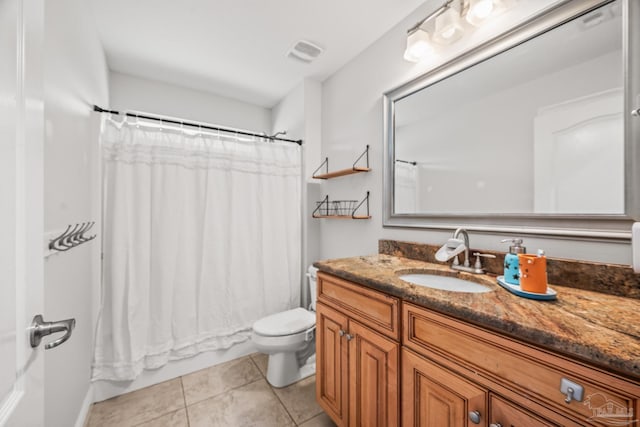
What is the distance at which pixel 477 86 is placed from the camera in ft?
4.16

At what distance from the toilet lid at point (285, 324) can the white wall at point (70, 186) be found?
94cm

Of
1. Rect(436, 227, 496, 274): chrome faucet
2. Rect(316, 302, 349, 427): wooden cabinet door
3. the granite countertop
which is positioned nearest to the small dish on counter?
the granite countertop

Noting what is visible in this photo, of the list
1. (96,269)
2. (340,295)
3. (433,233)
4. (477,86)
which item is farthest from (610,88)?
(96,269)

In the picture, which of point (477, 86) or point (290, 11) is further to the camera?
point (290, 11)

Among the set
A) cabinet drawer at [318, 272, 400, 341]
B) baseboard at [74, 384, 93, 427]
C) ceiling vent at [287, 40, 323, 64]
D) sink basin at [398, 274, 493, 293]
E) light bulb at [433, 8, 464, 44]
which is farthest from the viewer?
ceiling vent at [287, 40, 323, 64]

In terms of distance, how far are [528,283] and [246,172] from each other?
6.61 ft

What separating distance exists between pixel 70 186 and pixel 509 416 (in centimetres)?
196

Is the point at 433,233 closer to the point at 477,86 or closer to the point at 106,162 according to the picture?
the point at 477,86

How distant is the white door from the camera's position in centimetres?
48

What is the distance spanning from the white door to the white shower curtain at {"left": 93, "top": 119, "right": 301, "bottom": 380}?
1.26 metres

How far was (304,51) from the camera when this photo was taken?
6.30ft

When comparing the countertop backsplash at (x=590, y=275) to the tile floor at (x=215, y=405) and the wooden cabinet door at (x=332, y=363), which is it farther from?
the tile floor at (x=215, y=405)

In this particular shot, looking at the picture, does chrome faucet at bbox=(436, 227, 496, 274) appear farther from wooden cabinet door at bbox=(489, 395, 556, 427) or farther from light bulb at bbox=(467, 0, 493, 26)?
light bulb at bbox=(467, 0, 493, 26)

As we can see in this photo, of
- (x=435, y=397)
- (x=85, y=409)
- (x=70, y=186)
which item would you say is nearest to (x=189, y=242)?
(x=70, y=186)
